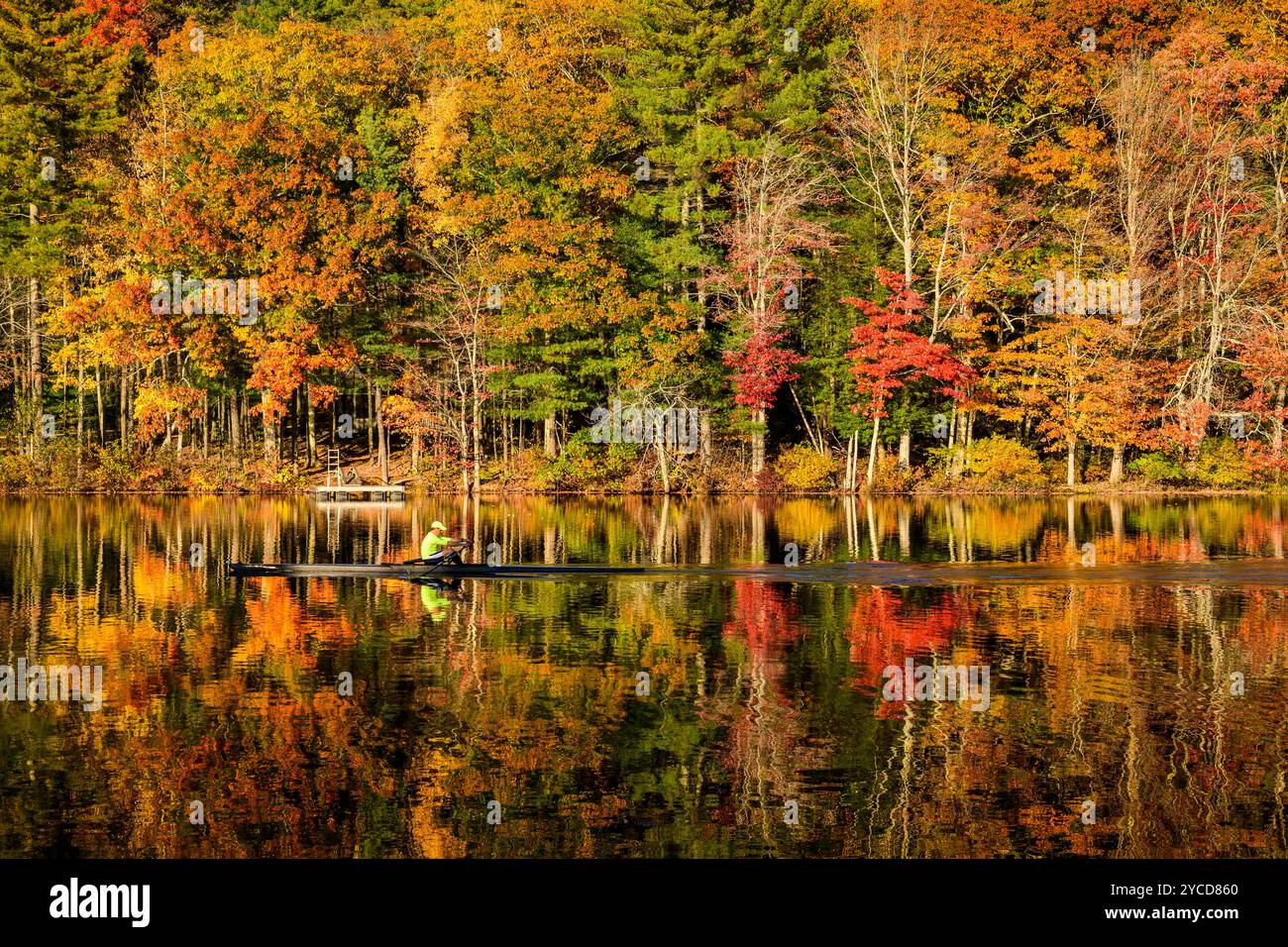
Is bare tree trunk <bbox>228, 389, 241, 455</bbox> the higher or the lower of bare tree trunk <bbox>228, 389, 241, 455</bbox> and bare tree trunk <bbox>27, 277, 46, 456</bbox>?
the lower

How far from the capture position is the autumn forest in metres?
58.8

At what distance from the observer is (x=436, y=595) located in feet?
95.7

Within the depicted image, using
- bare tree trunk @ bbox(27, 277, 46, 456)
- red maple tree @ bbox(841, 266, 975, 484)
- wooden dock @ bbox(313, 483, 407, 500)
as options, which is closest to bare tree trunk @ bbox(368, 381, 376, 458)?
wooden dock @ bbox(313, 483, 407, 500)

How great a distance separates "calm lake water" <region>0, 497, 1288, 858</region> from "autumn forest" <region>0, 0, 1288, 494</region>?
25803mm

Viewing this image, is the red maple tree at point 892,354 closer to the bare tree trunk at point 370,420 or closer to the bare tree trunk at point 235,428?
the bare tree trunk at point 370,420

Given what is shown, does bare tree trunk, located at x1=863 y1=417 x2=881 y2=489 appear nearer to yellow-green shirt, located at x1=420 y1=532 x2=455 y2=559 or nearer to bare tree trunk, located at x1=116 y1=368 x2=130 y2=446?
bare tree trunk, located at x1=116 y1=368 x2=130 y2=446

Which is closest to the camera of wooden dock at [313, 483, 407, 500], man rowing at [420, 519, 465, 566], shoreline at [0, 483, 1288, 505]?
man rowing at [420, 519, 465, 566]

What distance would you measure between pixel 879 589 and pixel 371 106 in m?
41.4

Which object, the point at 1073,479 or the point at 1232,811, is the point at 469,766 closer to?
the point at 1232,811

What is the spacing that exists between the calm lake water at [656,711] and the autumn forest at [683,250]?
25.8m

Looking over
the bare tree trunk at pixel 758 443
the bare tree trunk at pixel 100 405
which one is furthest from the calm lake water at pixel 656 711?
the bare tree trunk at pixel 100 405

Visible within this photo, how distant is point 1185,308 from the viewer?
60656 mm

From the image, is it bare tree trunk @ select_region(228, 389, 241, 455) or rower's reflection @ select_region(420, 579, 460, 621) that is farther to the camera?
bare tree trunk @ select_region(228, 389, 241, 455)
